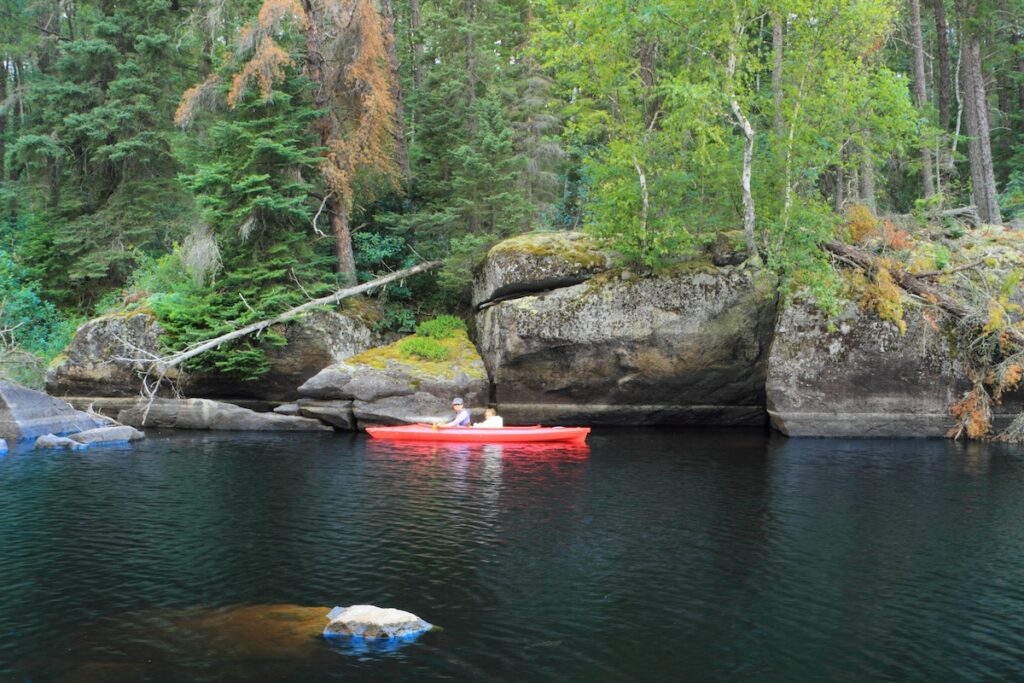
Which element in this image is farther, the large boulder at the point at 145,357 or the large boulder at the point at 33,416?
the large boulder at the point at 145,357

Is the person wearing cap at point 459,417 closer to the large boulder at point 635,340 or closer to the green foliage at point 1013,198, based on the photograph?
the large boulder at point 635,340

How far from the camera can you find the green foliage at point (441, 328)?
25.9 meters

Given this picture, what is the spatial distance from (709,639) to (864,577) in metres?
3.03

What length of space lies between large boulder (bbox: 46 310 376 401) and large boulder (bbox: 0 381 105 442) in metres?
2.49

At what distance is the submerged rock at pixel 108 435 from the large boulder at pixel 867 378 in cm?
1665

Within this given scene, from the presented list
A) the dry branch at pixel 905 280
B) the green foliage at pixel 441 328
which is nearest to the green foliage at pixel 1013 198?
the dry branch at pixel 905 280

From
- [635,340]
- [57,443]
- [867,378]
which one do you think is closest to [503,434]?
[635,340]

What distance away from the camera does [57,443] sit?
20109 millimetres

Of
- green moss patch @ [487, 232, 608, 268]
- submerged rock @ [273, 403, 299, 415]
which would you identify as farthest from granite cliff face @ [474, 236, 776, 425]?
submerged rock @ [273, 403, 299, 415]

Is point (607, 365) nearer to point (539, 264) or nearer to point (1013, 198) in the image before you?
point (539, 264)

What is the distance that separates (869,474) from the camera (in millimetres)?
16469

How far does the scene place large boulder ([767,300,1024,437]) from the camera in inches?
859

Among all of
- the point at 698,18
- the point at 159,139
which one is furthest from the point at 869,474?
the point at 159,139

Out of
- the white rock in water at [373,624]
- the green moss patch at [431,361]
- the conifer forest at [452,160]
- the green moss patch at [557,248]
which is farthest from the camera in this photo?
the green moss patch at [557,248]
